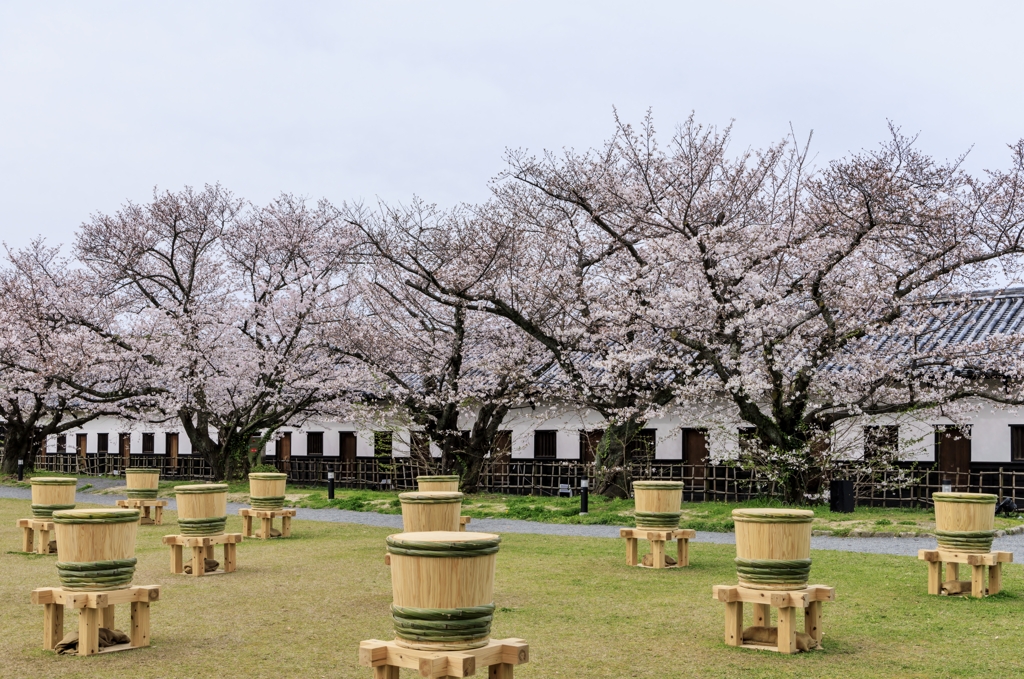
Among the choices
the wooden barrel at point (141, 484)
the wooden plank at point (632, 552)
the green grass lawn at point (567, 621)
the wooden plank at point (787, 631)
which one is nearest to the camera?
the green grass lawn at point (567, 621)

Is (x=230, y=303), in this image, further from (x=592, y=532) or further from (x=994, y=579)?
(x=994, y=579)

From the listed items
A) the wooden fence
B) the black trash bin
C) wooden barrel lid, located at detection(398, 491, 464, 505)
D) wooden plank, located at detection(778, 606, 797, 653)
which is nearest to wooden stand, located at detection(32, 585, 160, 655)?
wooden barrel lid, located at detection(398, 491, 464, 505)

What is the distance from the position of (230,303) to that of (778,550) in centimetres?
2572

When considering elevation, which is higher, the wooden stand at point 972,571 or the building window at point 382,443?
the building window at point 382,443

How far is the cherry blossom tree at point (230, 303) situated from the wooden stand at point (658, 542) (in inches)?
715

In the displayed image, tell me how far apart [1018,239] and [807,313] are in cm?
404

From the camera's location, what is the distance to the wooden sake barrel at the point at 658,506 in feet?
43.1

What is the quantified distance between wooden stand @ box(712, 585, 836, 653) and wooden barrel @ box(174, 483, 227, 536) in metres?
6.81

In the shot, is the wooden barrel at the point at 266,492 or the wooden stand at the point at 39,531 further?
the wooden barrel at the point at 266,492

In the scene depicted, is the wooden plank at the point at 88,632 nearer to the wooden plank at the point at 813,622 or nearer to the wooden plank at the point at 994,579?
the wooden plank at the point at 813,622

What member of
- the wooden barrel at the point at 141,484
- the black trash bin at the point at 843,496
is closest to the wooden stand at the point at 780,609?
the black trash bin at the point at 843,496

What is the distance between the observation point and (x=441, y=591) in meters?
5.44

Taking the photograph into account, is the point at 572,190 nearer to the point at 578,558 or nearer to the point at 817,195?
the point at 817,195

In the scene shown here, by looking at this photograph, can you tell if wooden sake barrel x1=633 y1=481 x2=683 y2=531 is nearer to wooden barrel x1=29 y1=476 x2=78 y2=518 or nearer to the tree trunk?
wooden barrel x1=29 y1=476 x2=78 y2=518
